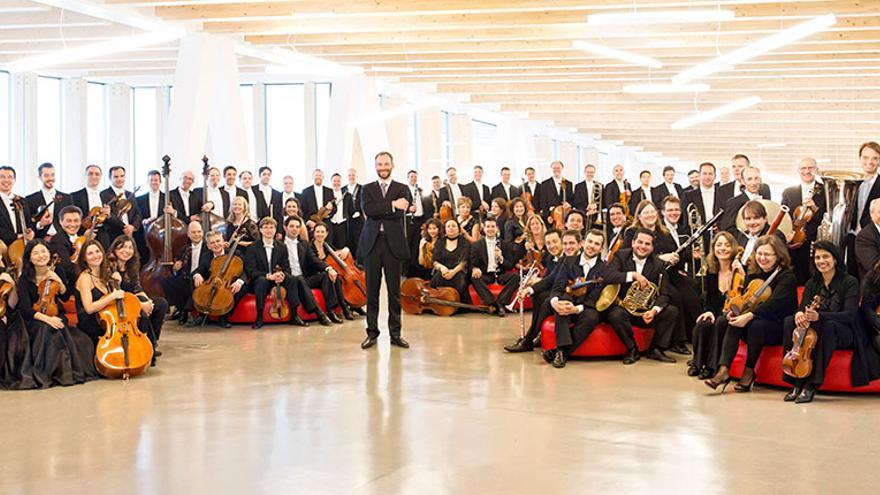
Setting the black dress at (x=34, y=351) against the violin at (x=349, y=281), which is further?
the violin at (x=349, y=281)

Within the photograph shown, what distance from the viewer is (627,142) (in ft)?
72.9

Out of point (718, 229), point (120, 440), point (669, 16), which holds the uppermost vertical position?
point (669, 16)

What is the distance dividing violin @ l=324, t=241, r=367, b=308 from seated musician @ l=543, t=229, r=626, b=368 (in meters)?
2.64

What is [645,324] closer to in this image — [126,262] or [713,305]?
[713,305]

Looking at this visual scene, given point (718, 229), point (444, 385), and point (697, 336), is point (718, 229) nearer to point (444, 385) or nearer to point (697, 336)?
point (697, 336)

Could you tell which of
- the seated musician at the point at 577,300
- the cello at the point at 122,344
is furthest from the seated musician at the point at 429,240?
the cello at the point at 122,344

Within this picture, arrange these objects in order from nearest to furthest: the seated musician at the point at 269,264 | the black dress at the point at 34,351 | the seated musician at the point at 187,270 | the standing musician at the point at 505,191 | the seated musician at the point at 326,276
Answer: the black dress at the point at 34,351, the seated musician at the point at 187,270, the seated musician at the point at 269,264, the seated musician at the point at 326,276, the standing musician at the point at 505,191

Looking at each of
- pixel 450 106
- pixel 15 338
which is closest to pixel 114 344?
pixel 15 338

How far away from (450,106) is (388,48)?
19.4ft

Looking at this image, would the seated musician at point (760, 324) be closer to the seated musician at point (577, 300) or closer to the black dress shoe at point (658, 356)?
the black dress shoe at point (658, 356)

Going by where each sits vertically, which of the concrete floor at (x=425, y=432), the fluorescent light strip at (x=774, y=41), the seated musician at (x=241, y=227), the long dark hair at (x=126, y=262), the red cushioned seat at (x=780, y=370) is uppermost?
the fluorescent light strip at (x=774, y=41)

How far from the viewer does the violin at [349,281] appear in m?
8.45

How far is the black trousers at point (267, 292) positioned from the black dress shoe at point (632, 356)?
299 centimetres

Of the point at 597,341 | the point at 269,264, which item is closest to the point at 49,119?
the point at 269,264
